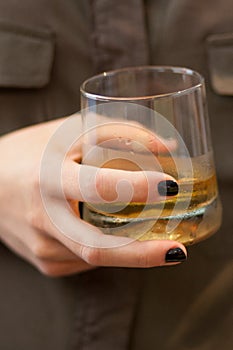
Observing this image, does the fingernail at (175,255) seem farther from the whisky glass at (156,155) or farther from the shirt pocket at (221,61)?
the shirt pocket at (221,61)

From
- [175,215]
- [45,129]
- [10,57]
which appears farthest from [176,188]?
[10,57]

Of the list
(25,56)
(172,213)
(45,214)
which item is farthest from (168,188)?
(25,56)

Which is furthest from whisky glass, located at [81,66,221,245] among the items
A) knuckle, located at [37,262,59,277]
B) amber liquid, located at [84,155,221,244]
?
knuckle, located at [37,262,59,277]

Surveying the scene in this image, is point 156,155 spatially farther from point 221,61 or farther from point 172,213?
point 221,61

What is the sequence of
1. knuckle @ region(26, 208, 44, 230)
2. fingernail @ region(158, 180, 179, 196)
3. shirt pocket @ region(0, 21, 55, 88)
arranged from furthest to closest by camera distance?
shirt pocket @ region(0, 21, 55, 88)
knuckle @ region(26, 208, 44, 230)
fingernail @ region(158, 180, 179, 196)

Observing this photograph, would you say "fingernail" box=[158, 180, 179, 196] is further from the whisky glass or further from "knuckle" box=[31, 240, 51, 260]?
"knuckle" box=[31, 240, 51, 260]
